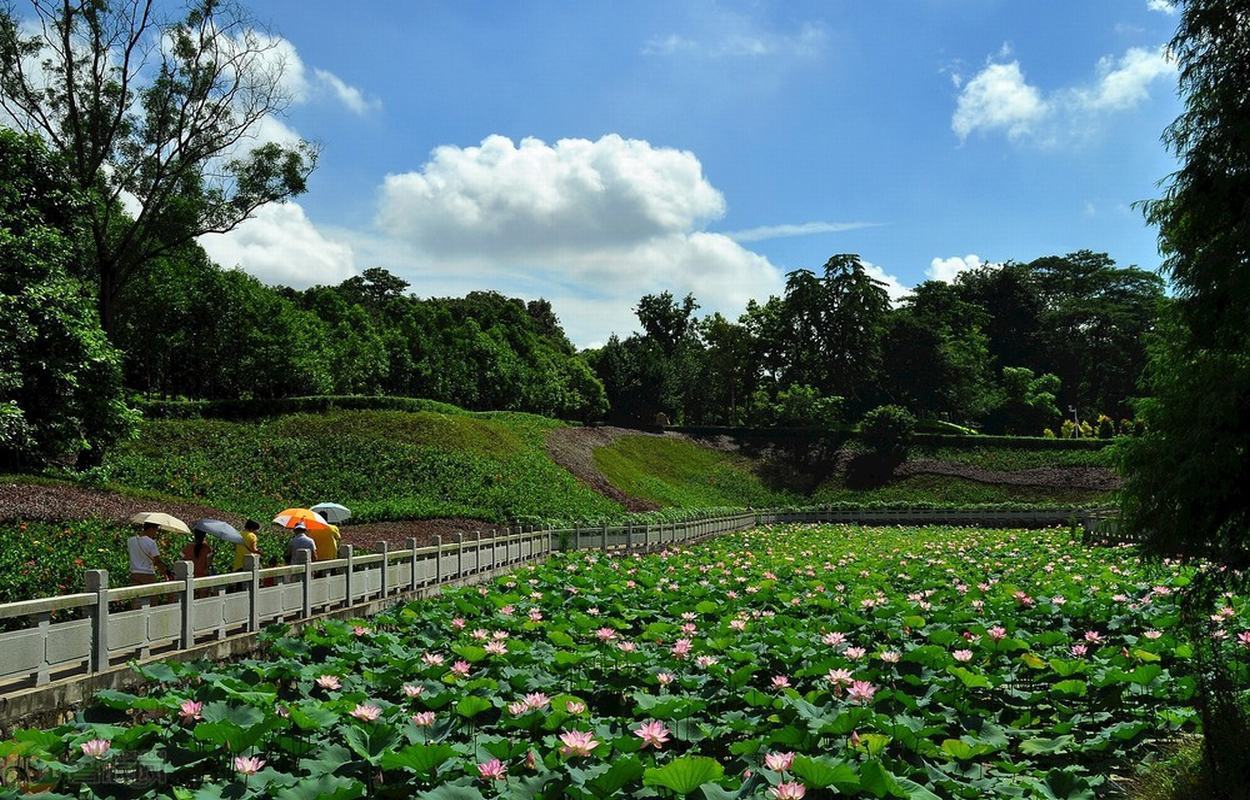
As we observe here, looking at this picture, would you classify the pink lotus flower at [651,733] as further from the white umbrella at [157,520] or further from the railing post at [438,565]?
the railing post at [438,565]

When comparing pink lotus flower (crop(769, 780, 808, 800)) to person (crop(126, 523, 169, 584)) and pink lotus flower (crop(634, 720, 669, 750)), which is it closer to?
→ pink lotus flower (crop(634, 720, 669, 750))

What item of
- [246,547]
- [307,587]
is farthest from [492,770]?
[246,547]

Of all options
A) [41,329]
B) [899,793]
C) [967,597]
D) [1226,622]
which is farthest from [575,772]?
[41,329]

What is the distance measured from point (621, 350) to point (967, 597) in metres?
68.6

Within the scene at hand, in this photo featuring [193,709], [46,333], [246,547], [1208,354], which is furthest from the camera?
[46,333]

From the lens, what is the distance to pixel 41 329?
22.3m

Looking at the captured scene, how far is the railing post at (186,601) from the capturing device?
30.9 feet

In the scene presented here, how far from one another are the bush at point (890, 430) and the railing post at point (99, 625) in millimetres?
55422

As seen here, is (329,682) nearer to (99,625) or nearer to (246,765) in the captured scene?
(246,765)

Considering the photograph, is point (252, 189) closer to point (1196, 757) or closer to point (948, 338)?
point (1196, 757)

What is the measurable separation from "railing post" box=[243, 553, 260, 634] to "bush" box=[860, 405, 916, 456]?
5280 centimetres

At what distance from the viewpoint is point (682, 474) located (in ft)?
183

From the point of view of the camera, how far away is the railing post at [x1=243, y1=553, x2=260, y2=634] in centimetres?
1077

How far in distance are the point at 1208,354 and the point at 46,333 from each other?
79.0 ft
